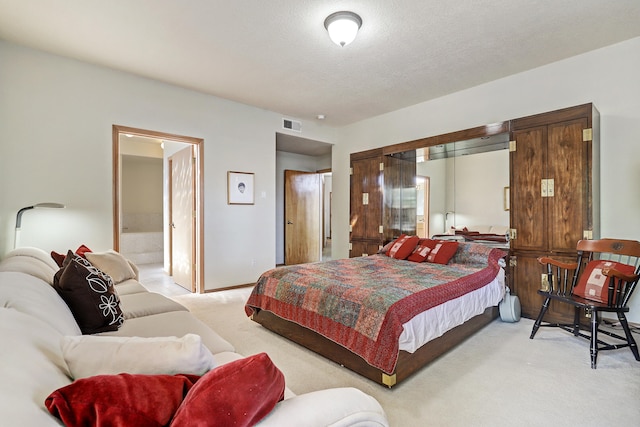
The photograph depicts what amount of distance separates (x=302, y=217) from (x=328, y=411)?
6.09 metres

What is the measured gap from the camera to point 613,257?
9.94ft

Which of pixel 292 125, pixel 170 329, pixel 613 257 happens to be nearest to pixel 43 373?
pixel 170 329

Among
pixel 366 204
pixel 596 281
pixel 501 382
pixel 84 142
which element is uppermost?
pixel 84 142

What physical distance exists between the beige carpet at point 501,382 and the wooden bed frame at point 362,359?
6 cm

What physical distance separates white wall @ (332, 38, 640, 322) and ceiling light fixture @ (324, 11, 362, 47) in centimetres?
227

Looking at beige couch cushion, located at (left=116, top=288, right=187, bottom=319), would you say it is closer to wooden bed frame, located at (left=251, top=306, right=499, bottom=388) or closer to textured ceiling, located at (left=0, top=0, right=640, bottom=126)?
wooden bed frame, located at (left=251, top=306, right=499, bottom=388)

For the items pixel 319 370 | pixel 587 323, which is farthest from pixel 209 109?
pixel 587 323

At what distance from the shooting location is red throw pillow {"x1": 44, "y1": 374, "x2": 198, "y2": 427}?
64 cm

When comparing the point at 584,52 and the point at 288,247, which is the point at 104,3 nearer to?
the point at 584,52

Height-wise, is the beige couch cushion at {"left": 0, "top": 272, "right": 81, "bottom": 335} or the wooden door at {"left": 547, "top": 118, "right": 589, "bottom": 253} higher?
the wooden door at {"left": 547, "top": 118, "right": 589, "bottom": 253}

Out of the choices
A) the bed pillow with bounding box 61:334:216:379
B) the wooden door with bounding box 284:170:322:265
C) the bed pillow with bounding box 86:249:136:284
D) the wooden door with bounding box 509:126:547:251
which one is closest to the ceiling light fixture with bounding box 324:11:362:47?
the wooden door with bounding box 509:126:547:251

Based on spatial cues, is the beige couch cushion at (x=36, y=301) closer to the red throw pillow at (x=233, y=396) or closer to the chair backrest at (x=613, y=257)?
the red throw pillow at (x=233, y=396)

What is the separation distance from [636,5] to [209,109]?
4.59 meters

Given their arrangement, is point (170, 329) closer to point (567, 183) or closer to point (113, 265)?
point (113, 265)
